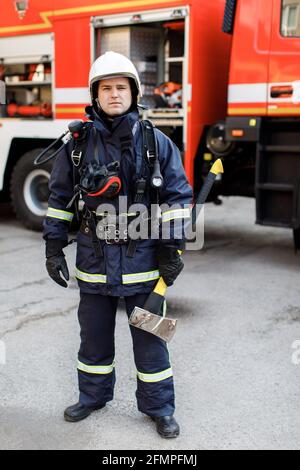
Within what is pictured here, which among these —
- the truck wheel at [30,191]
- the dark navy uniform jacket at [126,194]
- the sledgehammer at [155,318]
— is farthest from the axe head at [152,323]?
the truck wheel at [30,191]

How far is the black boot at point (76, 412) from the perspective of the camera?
3064mm

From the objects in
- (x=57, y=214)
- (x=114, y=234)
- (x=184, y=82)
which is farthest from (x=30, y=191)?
(x=114, y=234)

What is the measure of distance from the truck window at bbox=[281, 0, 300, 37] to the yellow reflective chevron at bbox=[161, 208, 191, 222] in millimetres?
3419

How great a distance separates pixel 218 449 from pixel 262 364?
106 centimetres

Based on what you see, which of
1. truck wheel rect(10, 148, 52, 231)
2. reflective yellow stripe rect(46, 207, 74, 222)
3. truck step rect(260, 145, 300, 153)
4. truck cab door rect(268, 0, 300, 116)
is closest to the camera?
reflective yellow stripe rect(46, 207, 74, 222)

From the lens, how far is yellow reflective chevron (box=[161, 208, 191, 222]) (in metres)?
2.86

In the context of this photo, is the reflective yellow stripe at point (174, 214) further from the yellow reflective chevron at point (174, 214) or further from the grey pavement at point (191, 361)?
the grey pavement at point (191, 361)

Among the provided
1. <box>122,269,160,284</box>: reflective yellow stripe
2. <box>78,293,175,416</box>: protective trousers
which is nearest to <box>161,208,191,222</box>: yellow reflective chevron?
<box>122,269,160,284</box>: reflective yellow stripe

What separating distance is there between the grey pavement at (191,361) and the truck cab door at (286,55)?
163 centimetres

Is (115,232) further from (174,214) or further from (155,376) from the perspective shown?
(155,376)

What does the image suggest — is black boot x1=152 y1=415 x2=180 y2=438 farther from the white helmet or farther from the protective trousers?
the white helmet

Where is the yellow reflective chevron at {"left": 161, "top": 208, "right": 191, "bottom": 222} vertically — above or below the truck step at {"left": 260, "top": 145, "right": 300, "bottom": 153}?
below

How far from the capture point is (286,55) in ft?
18.5

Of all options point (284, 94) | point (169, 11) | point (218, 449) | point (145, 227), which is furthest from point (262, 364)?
point (169, 11)
